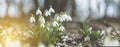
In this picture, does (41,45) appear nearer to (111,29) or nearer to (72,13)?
(72,13)

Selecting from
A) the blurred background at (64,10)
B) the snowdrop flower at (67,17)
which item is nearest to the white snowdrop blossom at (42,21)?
the blurred background at (64,10)

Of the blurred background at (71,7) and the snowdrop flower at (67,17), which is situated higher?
the blurred background at (71,7)

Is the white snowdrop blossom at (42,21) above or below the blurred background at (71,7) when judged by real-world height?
below

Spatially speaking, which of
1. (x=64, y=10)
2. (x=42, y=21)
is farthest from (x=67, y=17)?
(x=42, y=21)

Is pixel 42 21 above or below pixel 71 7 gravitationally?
below

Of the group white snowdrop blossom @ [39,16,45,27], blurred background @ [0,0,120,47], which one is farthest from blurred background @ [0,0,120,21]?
white snowdrop blossom @ [39,16,45,27]

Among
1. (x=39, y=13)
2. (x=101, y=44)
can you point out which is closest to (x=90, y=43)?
(x=101, y=44)

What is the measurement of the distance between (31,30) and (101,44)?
0.71 meters

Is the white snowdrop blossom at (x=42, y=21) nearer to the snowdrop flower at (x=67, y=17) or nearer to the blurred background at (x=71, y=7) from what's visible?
the blurred background at (x=71, y=7)

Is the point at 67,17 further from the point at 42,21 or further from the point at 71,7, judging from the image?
the point at 42,21

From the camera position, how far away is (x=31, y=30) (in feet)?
10.8

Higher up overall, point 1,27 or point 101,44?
point 1,27

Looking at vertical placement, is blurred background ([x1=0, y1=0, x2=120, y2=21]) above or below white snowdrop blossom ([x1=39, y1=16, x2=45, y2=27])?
above

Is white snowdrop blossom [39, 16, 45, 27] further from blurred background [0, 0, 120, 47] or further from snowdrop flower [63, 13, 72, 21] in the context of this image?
snowdrop flower [63, 13, 72, 21]
